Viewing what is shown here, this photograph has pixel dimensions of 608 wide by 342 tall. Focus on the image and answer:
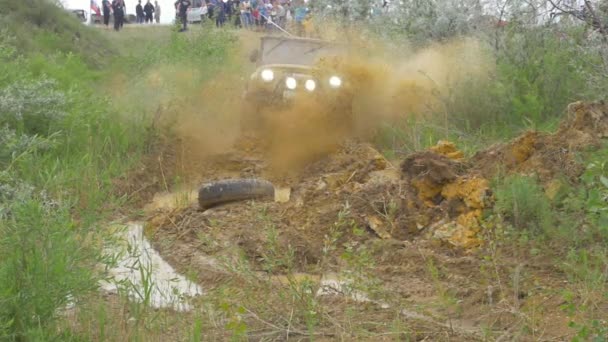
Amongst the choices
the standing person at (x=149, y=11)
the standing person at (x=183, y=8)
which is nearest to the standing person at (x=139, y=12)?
the standing person at (x=149, y=11)

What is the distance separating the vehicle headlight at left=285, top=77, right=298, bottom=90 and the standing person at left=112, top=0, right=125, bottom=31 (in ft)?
91.5

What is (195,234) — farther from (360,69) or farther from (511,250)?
(360,69)

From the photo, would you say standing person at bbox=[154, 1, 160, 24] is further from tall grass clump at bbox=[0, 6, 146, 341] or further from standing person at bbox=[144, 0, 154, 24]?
tall grass clump at bbox=[0, 6, 146, 341]

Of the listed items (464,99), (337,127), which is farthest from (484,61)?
(337,127)

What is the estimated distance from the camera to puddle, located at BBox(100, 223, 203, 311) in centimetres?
574

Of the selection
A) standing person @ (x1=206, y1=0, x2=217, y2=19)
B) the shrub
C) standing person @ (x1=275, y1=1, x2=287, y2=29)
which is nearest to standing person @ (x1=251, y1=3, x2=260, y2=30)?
standing person @ (x1=275, y1=1, x2=287, y2=29)

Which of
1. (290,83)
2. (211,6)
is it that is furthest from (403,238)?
(211,6)

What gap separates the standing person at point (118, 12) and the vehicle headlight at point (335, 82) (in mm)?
27613

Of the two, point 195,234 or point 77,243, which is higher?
point 77,243

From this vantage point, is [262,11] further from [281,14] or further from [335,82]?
[335,82]

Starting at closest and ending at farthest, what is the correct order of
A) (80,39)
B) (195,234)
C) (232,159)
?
1. (195,234)
2. (232,159)
3. (80,39)

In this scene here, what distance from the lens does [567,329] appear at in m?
5.70

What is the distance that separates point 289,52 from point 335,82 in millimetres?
1033

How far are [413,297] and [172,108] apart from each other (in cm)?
827
